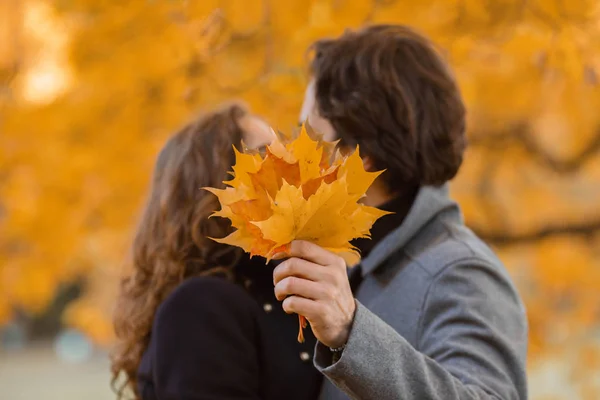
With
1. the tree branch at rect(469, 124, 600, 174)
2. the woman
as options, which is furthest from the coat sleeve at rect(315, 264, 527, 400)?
the tree branch at rect(469, 124, 600, 174)

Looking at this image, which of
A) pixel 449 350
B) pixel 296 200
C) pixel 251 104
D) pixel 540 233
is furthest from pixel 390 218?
pixel 540 233

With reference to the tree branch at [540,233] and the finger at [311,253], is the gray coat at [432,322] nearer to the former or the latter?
the finger at [311,253]

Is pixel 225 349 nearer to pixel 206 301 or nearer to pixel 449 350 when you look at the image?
pixel 206 301

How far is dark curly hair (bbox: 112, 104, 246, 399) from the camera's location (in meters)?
1.89

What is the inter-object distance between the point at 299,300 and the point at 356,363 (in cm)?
16

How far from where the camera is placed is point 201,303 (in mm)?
1681

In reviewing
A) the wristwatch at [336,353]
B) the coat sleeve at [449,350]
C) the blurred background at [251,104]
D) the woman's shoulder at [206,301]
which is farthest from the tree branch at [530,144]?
the wristwatch at [336,353]

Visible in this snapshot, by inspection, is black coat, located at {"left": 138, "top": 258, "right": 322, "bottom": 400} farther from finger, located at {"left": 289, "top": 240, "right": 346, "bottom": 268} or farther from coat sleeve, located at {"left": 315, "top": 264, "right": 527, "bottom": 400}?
finger, located at {"left": 289, "top": 240, "right": 346, "bottom": 268}

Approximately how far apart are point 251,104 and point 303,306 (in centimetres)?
216

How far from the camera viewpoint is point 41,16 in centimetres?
397

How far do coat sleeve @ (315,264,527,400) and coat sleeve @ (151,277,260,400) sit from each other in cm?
41

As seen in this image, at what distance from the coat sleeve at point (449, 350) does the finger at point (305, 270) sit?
0.11m

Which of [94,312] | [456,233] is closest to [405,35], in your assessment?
[456,233]

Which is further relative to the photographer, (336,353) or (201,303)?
(201,303)
